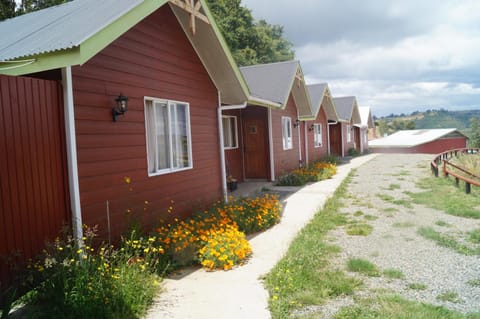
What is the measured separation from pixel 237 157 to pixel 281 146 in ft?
7.43

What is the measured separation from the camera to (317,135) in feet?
68.0

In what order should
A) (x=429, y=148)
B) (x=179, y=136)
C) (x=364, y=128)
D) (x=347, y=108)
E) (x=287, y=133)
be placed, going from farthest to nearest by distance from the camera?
(x=429, y=148) → (x=364, y=128) → (x=347, y=108) → (x=287, y=133) → (x=179, y=136)

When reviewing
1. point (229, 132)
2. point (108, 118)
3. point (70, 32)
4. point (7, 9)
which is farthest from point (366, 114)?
point (70, 32)

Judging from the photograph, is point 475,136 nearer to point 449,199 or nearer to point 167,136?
point 449,199

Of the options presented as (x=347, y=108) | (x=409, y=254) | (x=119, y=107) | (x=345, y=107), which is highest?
(x=345, y=107)

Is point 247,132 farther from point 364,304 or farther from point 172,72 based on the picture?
point 364,304

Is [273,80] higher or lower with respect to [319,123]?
higher

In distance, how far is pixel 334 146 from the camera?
2677 cm

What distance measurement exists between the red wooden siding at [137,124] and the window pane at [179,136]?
7.5 inches

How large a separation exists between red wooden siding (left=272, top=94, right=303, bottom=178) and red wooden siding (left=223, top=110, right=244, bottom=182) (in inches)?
49.9

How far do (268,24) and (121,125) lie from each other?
4528 centimetres

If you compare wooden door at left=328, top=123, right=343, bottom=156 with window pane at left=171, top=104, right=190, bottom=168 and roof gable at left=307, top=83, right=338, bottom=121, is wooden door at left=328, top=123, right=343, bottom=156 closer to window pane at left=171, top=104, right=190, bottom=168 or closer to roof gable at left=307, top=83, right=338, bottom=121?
roof gable at left=307, top=83, right=338, bottom=121

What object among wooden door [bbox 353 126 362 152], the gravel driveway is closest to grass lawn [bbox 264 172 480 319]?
the gravel driveway

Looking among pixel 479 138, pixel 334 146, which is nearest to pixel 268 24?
pixel 334 146
